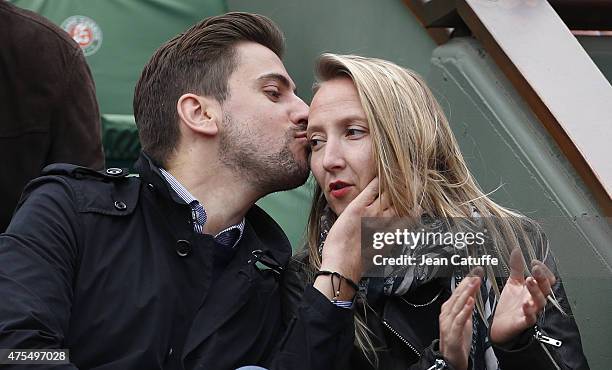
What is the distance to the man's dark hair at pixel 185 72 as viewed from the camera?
3564 millimetres

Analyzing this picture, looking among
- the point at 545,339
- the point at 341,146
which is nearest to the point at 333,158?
the point at 341,146

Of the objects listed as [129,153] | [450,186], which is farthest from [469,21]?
[129,153]

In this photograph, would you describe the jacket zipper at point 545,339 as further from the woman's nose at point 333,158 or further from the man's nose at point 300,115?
the man's nose at point 300,115

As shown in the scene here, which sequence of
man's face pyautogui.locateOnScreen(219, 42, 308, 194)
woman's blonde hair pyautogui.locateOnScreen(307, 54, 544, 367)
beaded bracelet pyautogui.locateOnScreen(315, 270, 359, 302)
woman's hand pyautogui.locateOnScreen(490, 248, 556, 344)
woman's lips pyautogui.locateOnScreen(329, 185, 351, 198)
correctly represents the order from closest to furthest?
1. woman's hand pyautogui.locateOnScreen(490, 248, 556, 344)
2. beaded bracelet pyautogui.locateOnScreen(315, 270, 359, 302)
3. woman's blonde hair pyautogui.locateOnScreen(307, 54, 544, 367)
4. woman's lips pyautogui.locateOnScreen(329, 185, 351, 198)
5. man's face pyautogui.locateOnScreen(219, 42, 308, 194)

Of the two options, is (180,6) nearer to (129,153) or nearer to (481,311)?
(129,153)

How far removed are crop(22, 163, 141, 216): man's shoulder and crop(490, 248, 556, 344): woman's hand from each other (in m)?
1.07

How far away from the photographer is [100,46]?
17.6 ft

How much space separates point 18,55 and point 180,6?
6.43 feet

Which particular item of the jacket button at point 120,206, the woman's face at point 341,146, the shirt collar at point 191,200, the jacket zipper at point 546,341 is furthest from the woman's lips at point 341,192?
the jacket zipper at point 546,341

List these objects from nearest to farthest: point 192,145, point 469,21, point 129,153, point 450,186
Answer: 1. point 450,186
2. point 192,145
3. point 469,21
4. point 129,153

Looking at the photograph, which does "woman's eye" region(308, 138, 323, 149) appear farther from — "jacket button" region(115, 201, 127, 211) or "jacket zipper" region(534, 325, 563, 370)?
"jacket zipper" region(534, 325, 563, 370)

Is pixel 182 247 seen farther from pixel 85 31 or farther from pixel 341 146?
pixel 85 31

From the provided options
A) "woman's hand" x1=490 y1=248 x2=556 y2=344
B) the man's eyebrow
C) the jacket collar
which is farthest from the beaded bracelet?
the man's eyebrow

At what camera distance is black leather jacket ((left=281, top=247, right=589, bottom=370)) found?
280 cm
